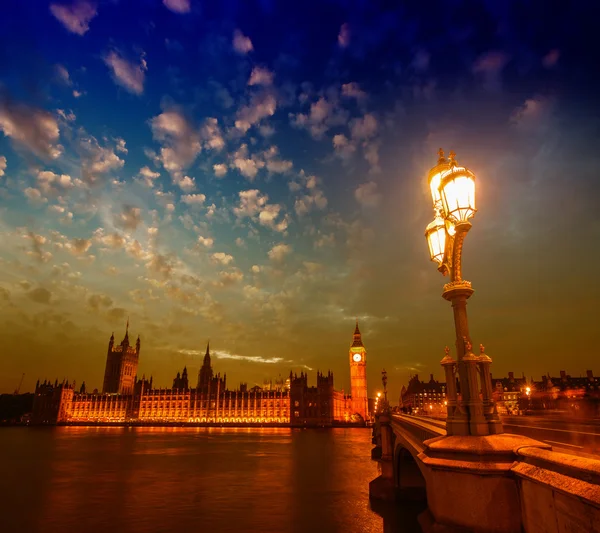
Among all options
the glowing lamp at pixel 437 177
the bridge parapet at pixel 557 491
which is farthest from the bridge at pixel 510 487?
the glowing lamp at pixel 437 177

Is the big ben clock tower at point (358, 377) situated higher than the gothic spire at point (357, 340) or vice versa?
the gothic spire at point (357, 340)

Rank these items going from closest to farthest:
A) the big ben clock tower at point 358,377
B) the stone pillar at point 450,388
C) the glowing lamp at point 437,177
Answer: the stone pillar at point 450,388, the glowing lamp at point 437,177, the big ben clock tower at point 358,377

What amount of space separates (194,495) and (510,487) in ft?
99.8

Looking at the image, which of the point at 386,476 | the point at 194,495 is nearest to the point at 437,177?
the point at 386,476

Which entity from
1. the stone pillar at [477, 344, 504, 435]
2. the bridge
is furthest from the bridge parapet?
the stone pillar at [477, 344, 504, 435]

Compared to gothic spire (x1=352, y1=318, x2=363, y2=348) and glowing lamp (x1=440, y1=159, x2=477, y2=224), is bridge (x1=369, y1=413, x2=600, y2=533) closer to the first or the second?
glowing lamp (x1=440, y1=159, x2=477, y2=224)

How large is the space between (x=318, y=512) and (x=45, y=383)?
20154cm

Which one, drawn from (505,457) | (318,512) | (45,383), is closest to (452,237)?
→ (505,457)

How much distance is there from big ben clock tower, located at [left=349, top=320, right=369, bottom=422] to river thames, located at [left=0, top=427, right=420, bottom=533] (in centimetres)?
10892

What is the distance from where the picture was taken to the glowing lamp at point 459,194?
24.5 ft

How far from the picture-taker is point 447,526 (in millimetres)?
5527

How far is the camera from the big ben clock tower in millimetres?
155500

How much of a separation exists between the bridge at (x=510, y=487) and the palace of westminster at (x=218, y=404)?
138 metres

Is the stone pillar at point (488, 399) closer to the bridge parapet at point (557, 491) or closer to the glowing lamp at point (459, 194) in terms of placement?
the bridge parapet at point (557, 491)
